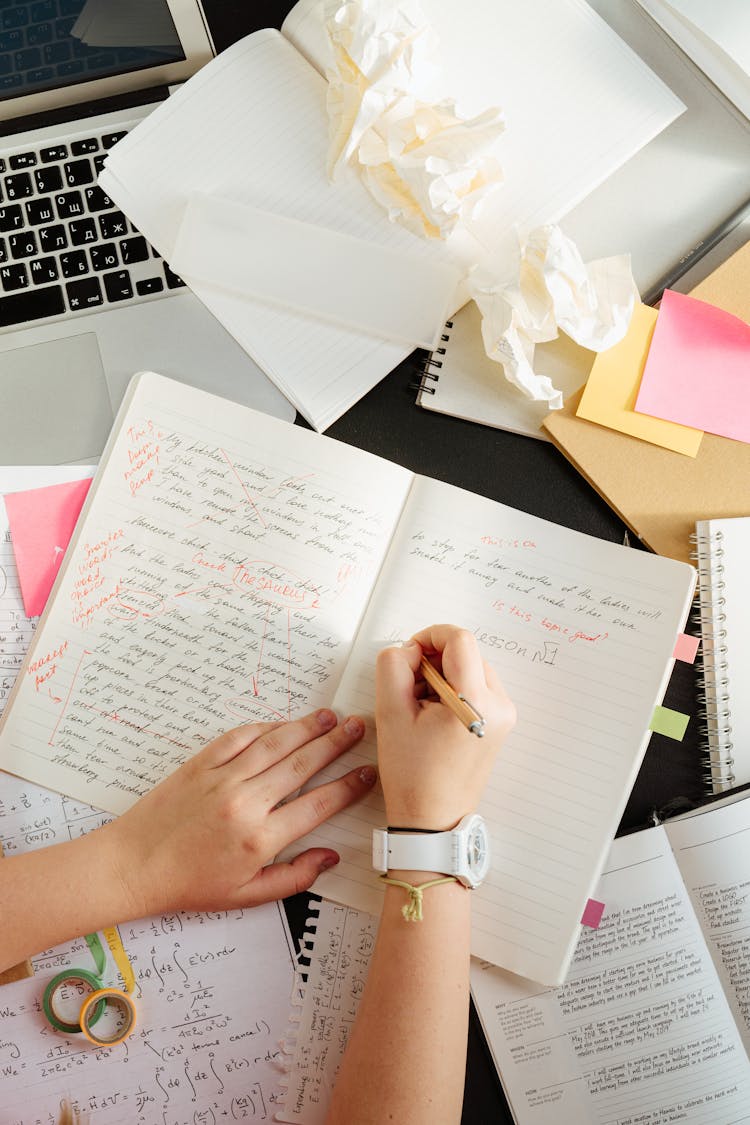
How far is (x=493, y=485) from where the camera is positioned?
31.0 inches

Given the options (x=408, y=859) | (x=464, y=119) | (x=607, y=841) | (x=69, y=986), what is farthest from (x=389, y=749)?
(x=464, y=119)

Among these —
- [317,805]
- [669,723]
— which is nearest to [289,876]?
[317,805]

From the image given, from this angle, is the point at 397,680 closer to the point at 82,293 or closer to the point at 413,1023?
the point at 413,1023

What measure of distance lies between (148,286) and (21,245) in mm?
111

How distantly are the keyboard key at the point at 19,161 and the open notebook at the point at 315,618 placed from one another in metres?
0.21

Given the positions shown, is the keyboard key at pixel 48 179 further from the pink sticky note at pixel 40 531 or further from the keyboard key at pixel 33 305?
the pink sticky note at pixel 40 531

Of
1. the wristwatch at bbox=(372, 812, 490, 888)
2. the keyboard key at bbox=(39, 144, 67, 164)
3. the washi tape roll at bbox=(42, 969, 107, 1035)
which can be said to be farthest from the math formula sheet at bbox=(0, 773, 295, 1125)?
the keyboard key at bbox=(39, 144, 67, 164)

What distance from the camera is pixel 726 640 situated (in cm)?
76

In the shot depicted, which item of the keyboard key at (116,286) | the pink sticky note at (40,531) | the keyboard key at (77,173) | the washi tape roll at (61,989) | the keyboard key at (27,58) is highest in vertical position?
the keyboard key at (27,58)

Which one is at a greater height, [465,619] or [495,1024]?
[465,619]

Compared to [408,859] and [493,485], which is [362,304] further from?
[408,859]

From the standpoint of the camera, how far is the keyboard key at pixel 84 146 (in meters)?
0.77

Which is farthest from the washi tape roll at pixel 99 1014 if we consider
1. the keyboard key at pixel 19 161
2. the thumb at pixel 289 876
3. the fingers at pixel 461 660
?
the keyboard key at pixel 19 161

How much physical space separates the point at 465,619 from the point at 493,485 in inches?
4.8
